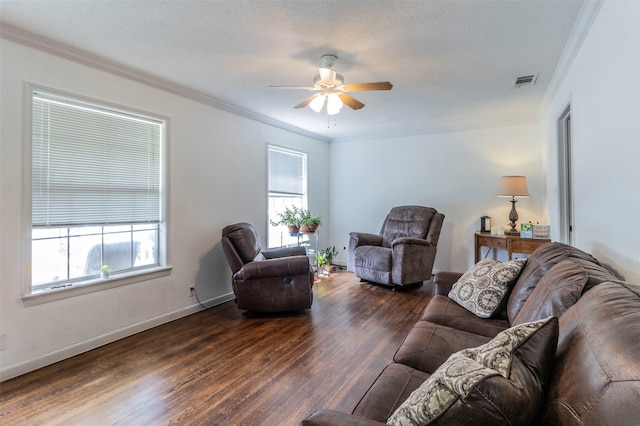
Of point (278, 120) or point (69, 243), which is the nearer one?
point (69, 243)

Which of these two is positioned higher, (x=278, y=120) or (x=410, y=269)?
(x=278, y=120)

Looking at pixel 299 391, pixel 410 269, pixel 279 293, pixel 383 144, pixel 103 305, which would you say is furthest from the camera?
pixel 383 144

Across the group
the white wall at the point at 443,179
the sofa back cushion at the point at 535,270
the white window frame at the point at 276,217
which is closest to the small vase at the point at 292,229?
the white window frame at the point at 276,217

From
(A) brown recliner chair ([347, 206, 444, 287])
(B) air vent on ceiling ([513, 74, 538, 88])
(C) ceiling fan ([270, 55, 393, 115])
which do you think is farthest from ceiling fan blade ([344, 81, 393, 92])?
(A) brown recliner chair ([347, 206, 444, 287])

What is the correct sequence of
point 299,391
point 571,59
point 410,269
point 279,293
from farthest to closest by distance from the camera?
point 410,269 → point 279,293 → point 571,59 → point 299,391

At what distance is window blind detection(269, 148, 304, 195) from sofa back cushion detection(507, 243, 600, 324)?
11.4 ft

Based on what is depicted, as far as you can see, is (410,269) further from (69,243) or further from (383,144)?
(69,243)

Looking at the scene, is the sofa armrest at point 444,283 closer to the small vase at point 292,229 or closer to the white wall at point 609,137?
the white wall at point 609,137

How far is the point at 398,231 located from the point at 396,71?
266cm

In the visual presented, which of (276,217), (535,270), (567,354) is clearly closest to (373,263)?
(276,217)

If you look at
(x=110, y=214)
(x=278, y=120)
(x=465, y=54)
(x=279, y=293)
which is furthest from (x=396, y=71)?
(x=110, y=214)

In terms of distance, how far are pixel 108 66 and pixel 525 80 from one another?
3981 mm

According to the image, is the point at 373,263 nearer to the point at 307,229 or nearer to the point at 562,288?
the point at 307,229

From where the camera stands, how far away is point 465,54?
2.59 metres
